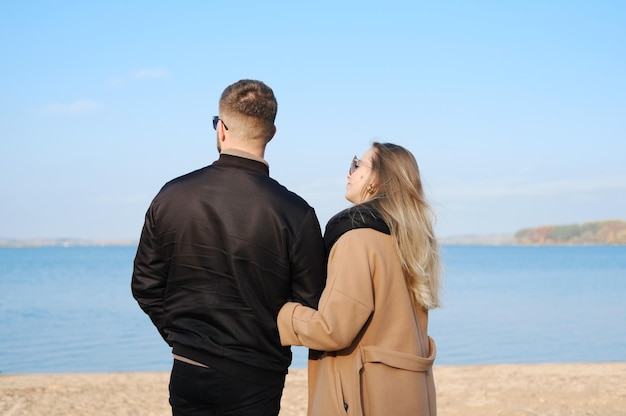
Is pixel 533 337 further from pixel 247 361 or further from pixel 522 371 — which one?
pixel 247 361

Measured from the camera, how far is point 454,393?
8031 millimetres

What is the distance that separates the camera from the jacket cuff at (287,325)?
2688 mm

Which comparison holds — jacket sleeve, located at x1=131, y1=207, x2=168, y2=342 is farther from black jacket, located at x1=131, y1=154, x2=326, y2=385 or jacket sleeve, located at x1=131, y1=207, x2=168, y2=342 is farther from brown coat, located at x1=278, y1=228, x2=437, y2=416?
brown coat, located at x1=278, y1=228, x2=437, y2=416

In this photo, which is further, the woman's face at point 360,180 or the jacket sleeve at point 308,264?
the woman's face at point 360,180

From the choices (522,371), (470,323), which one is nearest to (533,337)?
(470,323)

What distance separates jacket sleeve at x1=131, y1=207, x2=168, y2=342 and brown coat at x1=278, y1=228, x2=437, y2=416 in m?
0.52

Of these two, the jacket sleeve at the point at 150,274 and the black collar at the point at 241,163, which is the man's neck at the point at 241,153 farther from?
the jacket sleeve at the point at 150,274

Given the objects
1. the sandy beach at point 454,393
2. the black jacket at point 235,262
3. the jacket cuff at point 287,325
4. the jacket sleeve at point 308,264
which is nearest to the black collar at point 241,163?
the black jacket at point 235,262

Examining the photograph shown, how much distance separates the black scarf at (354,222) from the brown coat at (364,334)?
3 cm

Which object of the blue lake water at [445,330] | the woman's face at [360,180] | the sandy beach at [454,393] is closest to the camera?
the woman's face at [360,180]

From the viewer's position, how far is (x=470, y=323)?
2028cm

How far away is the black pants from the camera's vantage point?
2668 mm

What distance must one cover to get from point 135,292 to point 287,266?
659 mm

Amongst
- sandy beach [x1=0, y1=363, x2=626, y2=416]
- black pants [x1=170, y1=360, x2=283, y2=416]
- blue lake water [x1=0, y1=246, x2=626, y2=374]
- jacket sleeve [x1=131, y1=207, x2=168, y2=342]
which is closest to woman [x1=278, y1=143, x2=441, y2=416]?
black pants [x1=170, y1=360, x2=283, y2=416]
